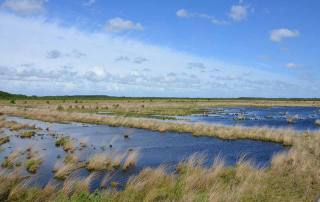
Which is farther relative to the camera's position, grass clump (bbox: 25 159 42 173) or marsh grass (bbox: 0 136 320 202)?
grass clump (bbox: 25 159 42 173)

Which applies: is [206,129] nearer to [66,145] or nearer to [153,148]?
[153,148]

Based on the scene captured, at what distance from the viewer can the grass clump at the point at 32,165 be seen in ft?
63.5

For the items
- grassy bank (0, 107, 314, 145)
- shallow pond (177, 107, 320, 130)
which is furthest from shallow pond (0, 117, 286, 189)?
shallow pond (177, 107, 320, 130)

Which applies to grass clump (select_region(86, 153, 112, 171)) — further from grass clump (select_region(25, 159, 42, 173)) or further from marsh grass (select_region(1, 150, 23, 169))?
marsh grass (select_region(1, 150, 23, 169))

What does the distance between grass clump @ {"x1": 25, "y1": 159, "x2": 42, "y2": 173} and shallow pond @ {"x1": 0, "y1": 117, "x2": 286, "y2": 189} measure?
286 mm

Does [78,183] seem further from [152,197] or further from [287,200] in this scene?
[287,200]

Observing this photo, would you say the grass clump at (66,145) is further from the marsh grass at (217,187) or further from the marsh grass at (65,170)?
the marsh grass at (217,187)

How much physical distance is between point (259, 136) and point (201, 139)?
5806 millimetres

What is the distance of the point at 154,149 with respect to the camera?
28.9 m

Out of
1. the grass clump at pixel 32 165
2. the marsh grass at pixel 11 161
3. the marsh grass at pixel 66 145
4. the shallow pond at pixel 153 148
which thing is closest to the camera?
the grass clump at pixel 32 165

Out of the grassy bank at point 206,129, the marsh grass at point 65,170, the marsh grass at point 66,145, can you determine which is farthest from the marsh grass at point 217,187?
the grassy bank at point 206,129

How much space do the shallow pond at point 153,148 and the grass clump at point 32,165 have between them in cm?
29

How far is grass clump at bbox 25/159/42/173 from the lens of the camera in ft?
63.5

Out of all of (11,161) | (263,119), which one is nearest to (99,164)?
(11,161)
